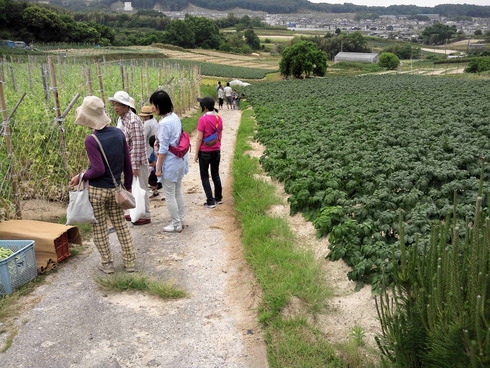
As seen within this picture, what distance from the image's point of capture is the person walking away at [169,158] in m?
6.48

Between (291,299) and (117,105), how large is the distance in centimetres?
353

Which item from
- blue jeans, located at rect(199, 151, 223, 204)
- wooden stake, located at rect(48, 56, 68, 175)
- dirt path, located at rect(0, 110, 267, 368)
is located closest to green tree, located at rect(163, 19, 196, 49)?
wooden stake, located at rect(48, 56, 68, 175)

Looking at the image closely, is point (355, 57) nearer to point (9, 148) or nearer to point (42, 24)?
point (42, 24)

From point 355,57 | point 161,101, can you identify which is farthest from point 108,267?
point 355,57

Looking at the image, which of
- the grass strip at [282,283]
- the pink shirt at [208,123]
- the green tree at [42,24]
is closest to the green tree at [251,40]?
the green tree at [42,24]

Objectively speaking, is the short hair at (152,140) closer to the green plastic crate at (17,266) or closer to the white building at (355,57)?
the green plastic crate at (17,266)

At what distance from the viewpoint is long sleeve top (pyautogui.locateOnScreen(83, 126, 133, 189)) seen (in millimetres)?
5172

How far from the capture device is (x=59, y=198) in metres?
8.20

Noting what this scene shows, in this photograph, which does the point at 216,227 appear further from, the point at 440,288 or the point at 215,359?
the point at 440,288

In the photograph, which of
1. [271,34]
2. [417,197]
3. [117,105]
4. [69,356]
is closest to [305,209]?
[417,197]

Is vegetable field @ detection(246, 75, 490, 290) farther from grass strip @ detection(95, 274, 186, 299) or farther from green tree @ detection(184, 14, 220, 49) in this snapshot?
green tree @ detection(184, 14, 220, 49)

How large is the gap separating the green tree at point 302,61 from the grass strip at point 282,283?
56271 millimetres

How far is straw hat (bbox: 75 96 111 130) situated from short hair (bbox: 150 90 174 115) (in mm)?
1274

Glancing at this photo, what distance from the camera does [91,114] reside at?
5.16 m
